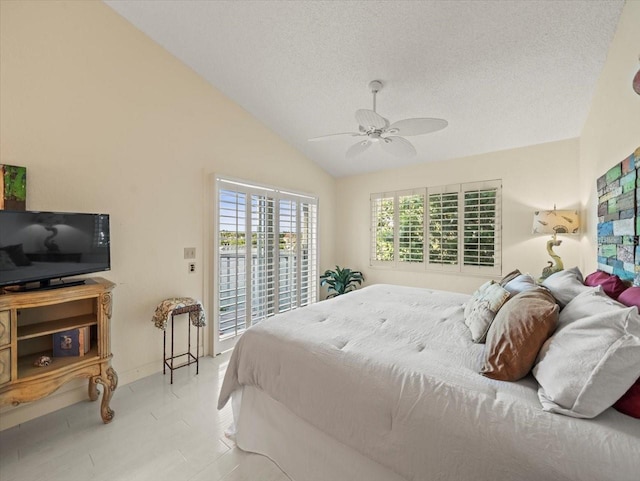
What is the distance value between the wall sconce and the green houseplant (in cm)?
250

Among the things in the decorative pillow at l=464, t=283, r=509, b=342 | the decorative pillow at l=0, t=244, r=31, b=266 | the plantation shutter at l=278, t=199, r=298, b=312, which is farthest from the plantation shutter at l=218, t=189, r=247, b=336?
the decorative pillow at l=464, t=283, r=509, b=342

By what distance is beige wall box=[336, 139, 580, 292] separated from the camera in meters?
3.16

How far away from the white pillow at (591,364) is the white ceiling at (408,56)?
1.99 m

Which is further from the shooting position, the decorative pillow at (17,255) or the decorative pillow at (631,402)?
the decorative pillow at (17,255)

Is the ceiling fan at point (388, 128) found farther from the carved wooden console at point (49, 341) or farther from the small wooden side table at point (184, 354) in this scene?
the carved wooden console at point (49, 341)

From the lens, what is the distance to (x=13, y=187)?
1935mm

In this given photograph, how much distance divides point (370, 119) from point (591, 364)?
1910mm

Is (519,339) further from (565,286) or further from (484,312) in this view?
(565,286)

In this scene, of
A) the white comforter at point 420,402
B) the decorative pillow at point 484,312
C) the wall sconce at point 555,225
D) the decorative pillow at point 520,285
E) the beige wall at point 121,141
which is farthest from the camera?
the wall sconce at point 555,225

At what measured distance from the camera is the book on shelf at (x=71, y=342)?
1.91m

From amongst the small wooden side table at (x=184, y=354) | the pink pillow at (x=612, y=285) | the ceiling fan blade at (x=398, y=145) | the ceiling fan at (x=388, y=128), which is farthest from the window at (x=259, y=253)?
the pink pillow at (x=612, y=285)

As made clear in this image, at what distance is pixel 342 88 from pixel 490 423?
2854 mm

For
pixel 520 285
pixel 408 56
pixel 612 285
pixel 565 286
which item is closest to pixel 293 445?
pixel 520 285

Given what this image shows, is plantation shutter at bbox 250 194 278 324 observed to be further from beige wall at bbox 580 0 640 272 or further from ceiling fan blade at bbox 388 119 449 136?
beige wall at bbox 580 0 640 272
